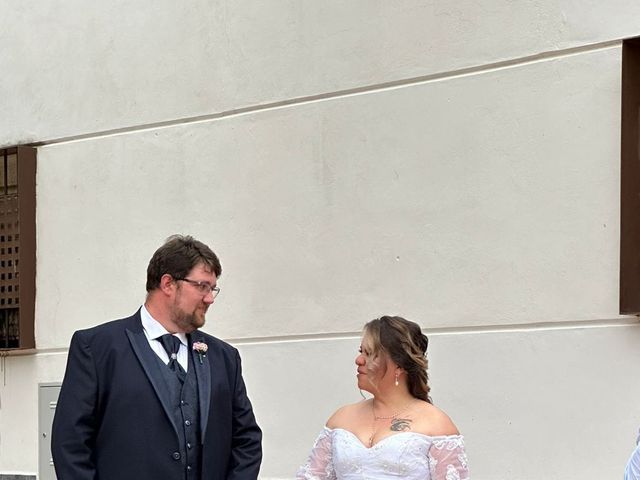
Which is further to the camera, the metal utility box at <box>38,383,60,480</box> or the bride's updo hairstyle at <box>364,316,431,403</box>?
the metal utility box at <box>38,383,60,480</box>

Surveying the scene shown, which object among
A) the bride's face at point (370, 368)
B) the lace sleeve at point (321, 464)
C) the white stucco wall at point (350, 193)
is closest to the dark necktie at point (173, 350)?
the lace sleeve at point (321, 464)

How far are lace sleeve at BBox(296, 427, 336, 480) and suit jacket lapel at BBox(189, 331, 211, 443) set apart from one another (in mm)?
459

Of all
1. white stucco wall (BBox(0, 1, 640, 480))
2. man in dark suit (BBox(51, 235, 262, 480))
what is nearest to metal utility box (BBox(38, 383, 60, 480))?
white stucco wall (BBox(0, 1, 640, 480))

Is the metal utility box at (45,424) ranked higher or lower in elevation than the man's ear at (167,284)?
lower

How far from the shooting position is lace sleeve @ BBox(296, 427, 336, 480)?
5.70 meters

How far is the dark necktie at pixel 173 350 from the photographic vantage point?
19.0 feet

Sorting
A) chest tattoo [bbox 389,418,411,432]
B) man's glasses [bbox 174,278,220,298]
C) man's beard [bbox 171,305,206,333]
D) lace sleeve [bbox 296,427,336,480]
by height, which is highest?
man's glasses [bbox 174,278,220,298]

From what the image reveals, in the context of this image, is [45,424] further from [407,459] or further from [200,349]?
[407,459]

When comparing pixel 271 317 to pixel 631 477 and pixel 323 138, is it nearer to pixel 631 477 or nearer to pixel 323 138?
pixel 323 138

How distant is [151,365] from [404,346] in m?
1.06

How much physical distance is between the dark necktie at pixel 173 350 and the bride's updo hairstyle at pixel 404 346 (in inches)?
31.6

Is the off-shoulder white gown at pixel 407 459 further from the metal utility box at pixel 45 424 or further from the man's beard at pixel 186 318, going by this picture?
the metal utility box at pixel 45 424

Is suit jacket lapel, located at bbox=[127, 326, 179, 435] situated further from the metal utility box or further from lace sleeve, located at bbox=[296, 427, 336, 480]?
the metal utility box

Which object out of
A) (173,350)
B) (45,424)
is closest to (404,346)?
(173,350)
